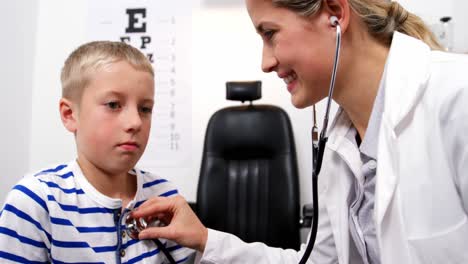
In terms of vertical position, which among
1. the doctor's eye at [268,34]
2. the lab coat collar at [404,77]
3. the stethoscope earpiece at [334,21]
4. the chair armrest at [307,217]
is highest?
the stethoscope earpiece at [334,21]

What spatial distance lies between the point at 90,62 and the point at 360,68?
0.60 m

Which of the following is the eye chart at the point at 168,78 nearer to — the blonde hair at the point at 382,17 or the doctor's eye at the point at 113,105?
the doctor's eye at the point at 113,105

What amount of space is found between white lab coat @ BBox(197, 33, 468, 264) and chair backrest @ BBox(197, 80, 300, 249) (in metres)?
0.99

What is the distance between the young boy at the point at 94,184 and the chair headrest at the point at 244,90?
86cm

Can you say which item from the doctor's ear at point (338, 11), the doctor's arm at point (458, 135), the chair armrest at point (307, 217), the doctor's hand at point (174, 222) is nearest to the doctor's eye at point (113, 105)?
the doctor's hand at point (174, 222)

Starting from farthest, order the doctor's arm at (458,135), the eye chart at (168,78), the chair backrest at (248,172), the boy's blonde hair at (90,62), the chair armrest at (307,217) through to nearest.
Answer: the eye chart at (168,78)
the chair backrest at (248,172)
the chair armrest at (307,217)
the boy's blonde hair at (90,62)
the doctor's arm at (458,135)

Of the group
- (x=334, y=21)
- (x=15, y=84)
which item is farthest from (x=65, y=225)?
(x=15, y=84)

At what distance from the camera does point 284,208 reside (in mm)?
1678

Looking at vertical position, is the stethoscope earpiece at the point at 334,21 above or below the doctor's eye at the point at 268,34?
above

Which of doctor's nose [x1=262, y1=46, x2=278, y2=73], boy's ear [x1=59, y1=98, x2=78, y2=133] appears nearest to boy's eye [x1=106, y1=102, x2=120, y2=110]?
boy's ear [x1=59, y1=98, x2=78, y2=133]

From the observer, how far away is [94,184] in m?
0.85

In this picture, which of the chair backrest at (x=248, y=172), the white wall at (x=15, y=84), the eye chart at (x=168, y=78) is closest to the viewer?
the chair backrest at (x=248, y=172)

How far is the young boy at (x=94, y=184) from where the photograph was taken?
0.71 metres

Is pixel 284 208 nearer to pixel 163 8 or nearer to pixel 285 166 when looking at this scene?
pixel 285 166
